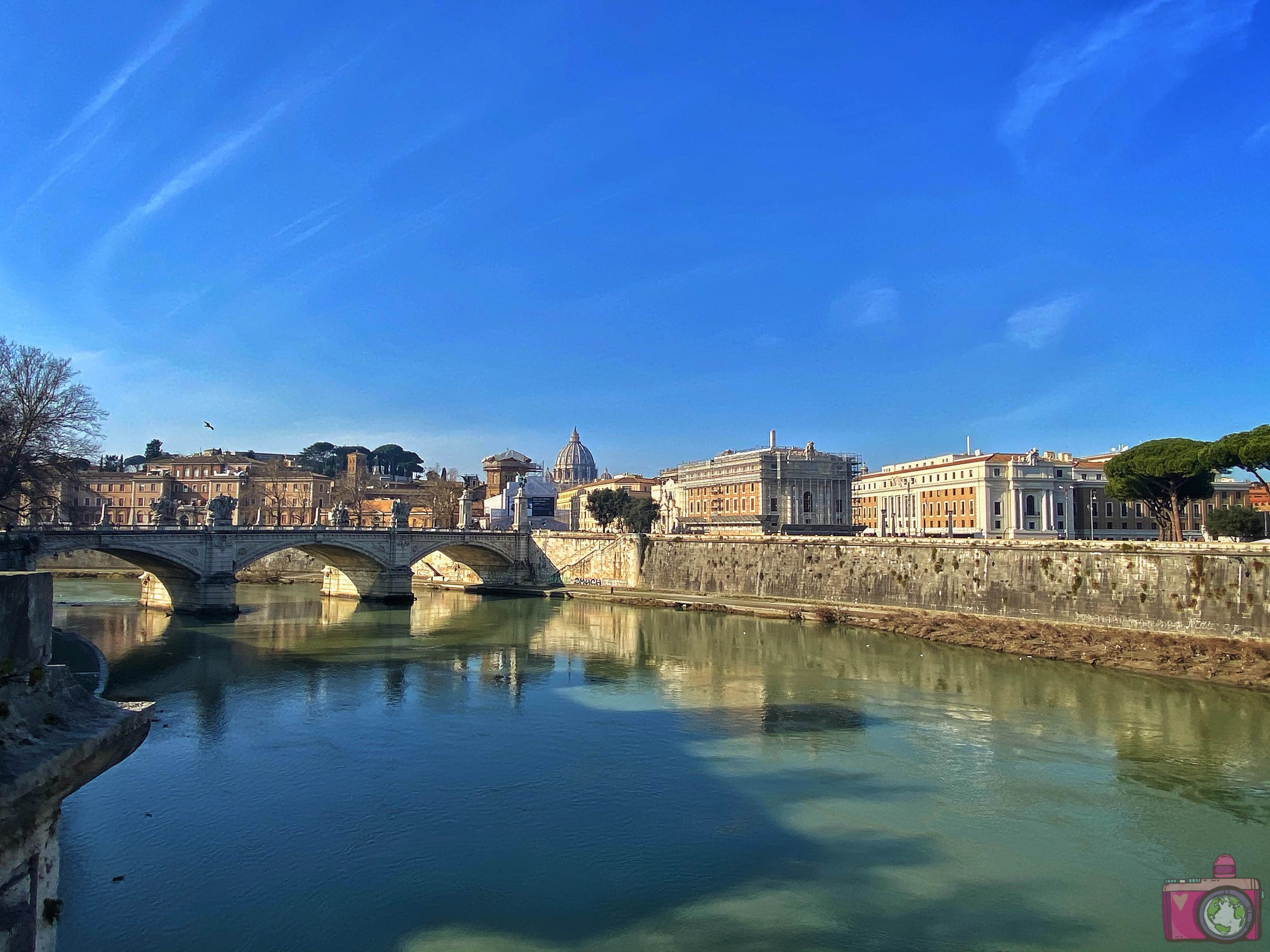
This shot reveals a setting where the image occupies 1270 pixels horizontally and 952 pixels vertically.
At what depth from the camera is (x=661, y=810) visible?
1157 centimetres

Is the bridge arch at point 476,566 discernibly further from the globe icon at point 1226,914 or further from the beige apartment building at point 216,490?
the globe icon at point 1226,914

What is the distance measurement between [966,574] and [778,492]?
34.8m

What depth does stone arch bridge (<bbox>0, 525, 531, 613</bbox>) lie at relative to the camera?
2834cm

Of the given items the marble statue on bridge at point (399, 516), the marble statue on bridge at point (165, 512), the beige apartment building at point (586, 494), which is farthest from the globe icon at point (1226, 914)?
the beige apartment building at point (586, 494)

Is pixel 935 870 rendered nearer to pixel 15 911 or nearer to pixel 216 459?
pixel 15 911

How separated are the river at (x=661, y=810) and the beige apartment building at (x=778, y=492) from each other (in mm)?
42447

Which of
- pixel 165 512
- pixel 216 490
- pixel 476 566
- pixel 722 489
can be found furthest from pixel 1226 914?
pixel 216 490

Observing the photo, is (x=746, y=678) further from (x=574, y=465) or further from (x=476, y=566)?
(x=574, y=465)

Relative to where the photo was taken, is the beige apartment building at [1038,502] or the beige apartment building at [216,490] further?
the beige apartment building at [216,490]

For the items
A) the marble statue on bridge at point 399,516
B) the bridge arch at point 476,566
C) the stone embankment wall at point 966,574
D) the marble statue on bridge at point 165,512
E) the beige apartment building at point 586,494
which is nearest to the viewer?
the stone embankment wall at point 966,574

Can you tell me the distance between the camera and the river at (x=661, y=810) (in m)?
8.61

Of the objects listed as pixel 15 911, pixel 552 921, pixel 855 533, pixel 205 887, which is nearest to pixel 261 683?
pixel 205 887

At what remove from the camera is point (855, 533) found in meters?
58.0

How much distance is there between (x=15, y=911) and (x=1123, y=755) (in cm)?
1564
